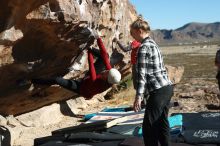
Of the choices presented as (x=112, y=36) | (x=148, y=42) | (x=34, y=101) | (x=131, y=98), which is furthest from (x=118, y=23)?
(x=131, y=98)

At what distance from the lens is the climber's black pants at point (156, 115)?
5.76 meters

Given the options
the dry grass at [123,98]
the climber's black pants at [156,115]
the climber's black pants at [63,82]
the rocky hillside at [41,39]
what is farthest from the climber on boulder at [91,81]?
the dry grass at [123,98]

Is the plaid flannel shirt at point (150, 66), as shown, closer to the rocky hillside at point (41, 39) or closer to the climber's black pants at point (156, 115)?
the climber's black pants at point (156, 115)

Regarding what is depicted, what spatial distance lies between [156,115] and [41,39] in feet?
6.67

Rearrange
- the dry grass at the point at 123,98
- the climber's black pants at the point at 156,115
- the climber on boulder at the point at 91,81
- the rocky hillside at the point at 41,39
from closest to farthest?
the climber's black pants at the point at 156,115, the rocky hillside at the point at 41,39, the climber on boulder at the point at 91,81, the dry grass at the point at 123,98

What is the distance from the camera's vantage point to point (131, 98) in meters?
14.0

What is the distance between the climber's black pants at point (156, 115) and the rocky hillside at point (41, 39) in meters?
1.64

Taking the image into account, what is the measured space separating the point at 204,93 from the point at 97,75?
777 cm

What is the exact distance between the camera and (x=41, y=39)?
690cm

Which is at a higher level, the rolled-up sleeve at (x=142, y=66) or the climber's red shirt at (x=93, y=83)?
the rolled-up sleeve at (x=142, y=66)

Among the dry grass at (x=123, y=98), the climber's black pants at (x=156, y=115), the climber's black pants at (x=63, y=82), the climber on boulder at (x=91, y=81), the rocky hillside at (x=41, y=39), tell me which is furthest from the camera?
the dry grass at (x=123, y=98)

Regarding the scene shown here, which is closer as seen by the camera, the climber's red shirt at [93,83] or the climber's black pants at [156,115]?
the climber's black pants at [156,115]

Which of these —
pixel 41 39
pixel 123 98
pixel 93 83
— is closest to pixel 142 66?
pixel 93 83

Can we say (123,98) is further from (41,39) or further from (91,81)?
(41,39)
